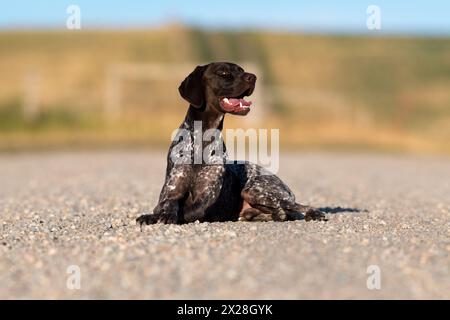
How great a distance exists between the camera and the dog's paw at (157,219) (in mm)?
9594

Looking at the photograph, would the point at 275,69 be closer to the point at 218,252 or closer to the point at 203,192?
the point at 203,192

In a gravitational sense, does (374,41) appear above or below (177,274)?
above

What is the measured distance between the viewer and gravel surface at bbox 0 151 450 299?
6.51m

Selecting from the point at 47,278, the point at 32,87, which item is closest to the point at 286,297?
the point at 47,278

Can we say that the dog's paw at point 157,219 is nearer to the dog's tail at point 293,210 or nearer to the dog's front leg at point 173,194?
the dog's front leg at point 173,194

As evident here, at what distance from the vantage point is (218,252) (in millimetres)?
7547

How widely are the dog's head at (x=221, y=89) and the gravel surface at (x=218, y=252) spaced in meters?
1.30

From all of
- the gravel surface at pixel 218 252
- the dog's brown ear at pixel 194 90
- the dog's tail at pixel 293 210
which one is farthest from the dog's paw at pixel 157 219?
the dog's tail at pixel 293 210

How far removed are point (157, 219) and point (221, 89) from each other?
5.24ft

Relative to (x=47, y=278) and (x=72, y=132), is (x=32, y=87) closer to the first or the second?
(x=72, y=132)

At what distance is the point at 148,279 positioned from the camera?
672 centimetres

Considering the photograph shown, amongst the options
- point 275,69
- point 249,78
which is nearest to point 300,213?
point 249,78

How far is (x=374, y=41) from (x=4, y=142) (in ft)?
282
